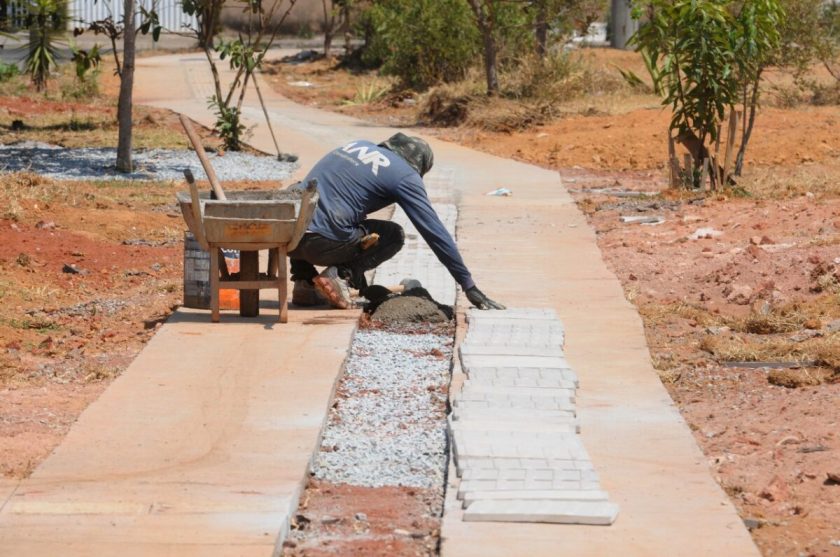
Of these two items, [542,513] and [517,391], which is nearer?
[542,513]

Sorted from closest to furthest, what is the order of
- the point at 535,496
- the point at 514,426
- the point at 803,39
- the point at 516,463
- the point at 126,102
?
1. the point at 535,496
2. the point at 516,463
3. the point at 514,426
4. the point at 126,102
5. the point at 803,39

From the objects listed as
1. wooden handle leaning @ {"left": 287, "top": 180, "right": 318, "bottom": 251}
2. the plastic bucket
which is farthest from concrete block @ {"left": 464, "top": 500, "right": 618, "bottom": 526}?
the plastic bucket

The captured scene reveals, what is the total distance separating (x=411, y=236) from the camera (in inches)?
482

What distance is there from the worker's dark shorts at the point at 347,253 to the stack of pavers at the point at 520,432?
0.92 meters

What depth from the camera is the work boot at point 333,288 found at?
344 inches

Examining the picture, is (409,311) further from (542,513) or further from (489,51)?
(489,51)

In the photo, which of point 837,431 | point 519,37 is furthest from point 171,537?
point 519,37

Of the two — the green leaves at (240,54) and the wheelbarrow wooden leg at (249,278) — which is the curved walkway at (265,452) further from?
the green leaves at (240,54)

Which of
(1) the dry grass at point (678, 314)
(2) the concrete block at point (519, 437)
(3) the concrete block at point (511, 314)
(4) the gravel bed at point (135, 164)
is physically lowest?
(4) the gravel bed at point (135, 164)

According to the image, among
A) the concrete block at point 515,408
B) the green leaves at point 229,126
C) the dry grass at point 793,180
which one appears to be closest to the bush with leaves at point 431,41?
the green leaves at point 229,126

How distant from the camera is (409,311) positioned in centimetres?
884

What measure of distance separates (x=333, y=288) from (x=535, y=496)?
3566 mm

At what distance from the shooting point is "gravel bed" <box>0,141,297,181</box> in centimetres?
1684

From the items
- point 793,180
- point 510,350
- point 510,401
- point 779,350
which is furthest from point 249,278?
point 793,180
